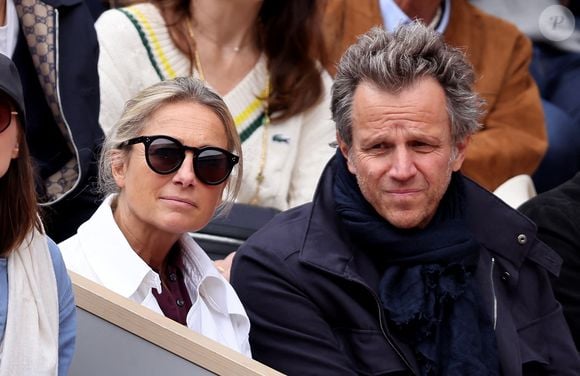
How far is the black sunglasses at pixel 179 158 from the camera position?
9.26 ft

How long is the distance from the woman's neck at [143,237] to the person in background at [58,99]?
18.9 inches

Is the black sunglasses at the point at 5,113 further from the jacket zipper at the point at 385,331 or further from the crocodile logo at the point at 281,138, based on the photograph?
the crocodile logo at the point at 281,138

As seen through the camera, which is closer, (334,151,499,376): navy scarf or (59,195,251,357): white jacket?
(59,195,251,357): white jacket

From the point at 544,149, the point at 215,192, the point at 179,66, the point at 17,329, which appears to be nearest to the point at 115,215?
the point at 215,192

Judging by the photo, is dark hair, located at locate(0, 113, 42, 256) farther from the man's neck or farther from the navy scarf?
the man's neck

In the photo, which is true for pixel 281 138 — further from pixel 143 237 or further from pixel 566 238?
pixel 143 237

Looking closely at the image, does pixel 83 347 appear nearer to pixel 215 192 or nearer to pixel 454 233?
pixel 215 192

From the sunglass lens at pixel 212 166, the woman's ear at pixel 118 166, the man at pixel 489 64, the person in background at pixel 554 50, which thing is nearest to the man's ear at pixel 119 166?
the woman's ear at pixel 118 166

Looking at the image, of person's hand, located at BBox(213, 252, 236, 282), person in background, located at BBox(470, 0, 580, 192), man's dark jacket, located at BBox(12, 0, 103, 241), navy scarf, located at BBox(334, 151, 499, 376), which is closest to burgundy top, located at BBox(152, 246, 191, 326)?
person's hand, located at BBox(213, 252, 236, 282)

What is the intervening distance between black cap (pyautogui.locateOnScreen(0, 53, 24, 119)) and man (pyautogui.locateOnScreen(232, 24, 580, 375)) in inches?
37.6

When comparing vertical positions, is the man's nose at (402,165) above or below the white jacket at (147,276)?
above

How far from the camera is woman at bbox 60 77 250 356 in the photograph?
9.25 feet

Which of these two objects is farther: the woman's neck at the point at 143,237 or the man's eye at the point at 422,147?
the man's eye at the point at 422,147

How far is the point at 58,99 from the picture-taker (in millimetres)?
3426
